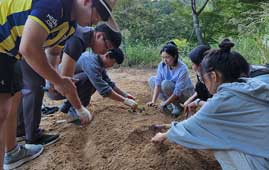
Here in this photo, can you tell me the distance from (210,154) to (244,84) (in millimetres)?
909

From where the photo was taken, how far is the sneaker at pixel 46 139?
2896 millimetres

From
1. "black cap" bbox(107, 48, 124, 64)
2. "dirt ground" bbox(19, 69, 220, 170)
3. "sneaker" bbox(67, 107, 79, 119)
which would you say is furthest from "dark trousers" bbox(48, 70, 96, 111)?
"black cap" bbox(107, 48, 124, 64)

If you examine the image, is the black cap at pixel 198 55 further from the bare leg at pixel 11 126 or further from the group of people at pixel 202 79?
the bare leg at pixel 11 126

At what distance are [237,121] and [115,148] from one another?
1.09 m

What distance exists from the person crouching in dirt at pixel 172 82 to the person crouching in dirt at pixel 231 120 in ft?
4.95

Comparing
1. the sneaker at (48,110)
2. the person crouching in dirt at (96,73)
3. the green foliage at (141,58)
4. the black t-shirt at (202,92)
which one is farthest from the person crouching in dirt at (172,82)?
the green foliage at (141,58)

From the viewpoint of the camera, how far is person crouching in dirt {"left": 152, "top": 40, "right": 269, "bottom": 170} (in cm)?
184

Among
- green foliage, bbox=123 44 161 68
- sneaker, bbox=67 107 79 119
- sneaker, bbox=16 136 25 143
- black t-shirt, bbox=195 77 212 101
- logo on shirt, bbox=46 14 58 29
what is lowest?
green foliage, bbox=123 44 161 68

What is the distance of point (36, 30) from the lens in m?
1.83

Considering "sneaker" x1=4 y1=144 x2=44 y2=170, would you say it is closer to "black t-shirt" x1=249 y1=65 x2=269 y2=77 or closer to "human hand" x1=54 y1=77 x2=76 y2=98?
"human hand" x1=54 y1=77 x2=76 y2=98

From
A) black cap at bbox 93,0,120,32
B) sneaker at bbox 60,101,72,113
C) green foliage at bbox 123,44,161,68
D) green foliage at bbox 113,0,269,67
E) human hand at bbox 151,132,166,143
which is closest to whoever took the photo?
black cap at bbox 93,0,120,32

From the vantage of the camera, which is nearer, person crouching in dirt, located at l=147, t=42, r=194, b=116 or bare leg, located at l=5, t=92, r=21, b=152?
bare leg, located at l=5, t=92, r=21, b=152

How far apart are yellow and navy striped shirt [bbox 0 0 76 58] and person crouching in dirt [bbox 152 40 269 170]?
0.84 meters

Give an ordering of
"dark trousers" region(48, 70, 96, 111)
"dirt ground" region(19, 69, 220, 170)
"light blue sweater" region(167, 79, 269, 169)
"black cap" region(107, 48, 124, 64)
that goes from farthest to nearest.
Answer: "dark trousers" region(48, 70, 96, 111), "black cap" region(107, 48, 124, 64), "dirt ground" region(19, 69, 220, 170), "light blue sweater" region(167, 79, 269, 169)
